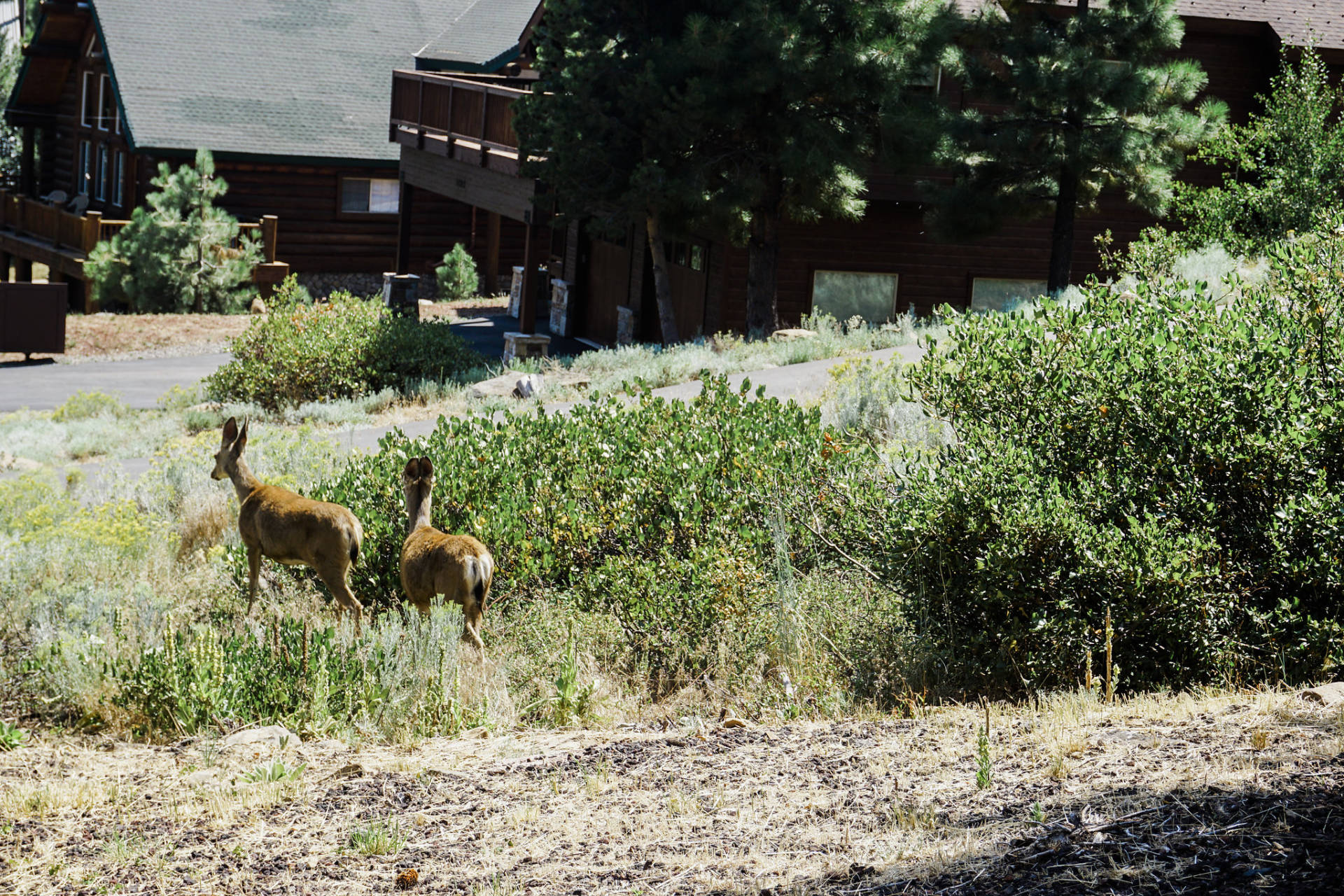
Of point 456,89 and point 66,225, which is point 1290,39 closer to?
point 456,89

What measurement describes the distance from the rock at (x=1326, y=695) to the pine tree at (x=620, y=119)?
623 inches

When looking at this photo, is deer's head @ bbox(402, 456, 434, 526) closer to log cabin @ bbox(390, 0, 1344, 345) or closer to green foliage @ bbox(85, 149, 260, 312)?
log cabin @ bbox(390, 0, 1344, 345)

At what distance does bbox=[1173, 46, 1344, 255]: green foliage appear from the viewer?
20516 mm

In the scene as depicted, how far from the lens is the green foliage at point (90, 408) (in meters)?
18.2

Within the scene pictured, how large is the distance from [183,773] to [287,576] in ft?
11.7

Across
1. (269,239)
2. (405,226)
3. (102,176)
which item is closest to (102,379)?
(269,239)

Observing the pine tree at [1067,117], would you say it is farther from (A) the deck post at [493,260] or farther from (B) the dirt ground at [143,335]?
(A) the deck post at [493,260]

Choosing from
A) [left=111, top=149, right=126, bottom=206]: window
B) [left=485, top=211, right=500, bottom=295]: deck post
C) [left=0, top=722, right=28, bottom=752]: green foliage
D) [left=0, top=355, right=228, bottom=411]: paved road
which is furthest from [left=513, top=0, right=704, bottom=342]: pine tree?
[left=111, top=149, right=126, bottom=206]: window

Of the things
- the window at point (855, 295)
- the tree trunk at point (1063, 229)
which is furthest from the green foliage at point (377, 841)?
the window at point (855, 295)

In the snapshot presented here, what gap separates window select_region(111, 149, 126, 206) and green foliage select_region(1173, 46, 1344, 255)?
27.2 m

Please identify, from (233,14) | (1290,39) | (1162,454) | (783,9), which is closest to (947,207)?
(783,9)

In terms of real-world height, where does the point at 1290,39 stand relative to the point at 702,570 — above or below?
above

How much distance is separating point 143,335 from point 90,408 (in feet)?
29.1

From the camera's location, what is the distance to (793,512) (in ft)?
27.2
